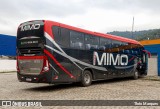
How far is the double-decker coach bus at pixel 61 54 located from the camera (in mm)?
13398

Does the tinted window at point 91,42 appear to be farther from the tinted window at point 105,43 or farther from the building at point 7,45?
the building at point 7,45

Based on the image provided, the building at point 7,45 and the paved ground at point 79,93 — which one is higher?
the building at point 7,45

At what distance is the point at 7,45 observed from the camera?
38.7m

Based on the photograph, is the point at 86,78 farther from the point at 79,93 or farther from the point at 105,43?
the point at 79,93

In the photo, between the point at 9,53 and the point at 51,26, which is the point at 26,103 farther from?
the point at 9,53

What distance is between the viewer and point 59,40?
46.1ft

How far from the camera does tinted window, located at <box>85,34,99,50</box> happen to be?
1639cm

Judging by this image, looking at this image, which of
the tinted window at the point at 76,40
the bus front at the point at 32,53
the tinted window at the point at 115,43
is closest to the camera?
the bus front at the point at 32,53

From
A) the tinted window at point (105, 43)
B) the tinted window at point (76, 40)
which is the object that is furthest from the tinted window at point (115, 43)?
the tinted window at point (76, 40)

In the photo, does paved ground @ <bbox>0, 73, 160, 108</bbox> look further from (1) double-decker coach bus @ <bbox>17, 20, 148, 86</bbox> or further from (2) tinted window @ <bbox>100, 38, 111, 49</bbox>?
(2) tinted window @ <bbox>100, 38, 111, 49</bbox>

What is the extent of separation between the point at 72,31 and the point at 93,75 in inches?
136

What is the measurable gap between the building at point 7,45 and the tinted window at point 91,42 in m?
23.5

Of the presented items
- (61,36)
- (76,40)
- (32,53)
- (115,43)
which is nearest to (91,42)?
(76,40)

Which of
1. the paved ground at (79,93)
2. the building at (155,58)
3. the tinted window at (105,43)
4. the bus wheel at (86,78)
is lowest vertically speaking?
the paved ground at (79,93)
